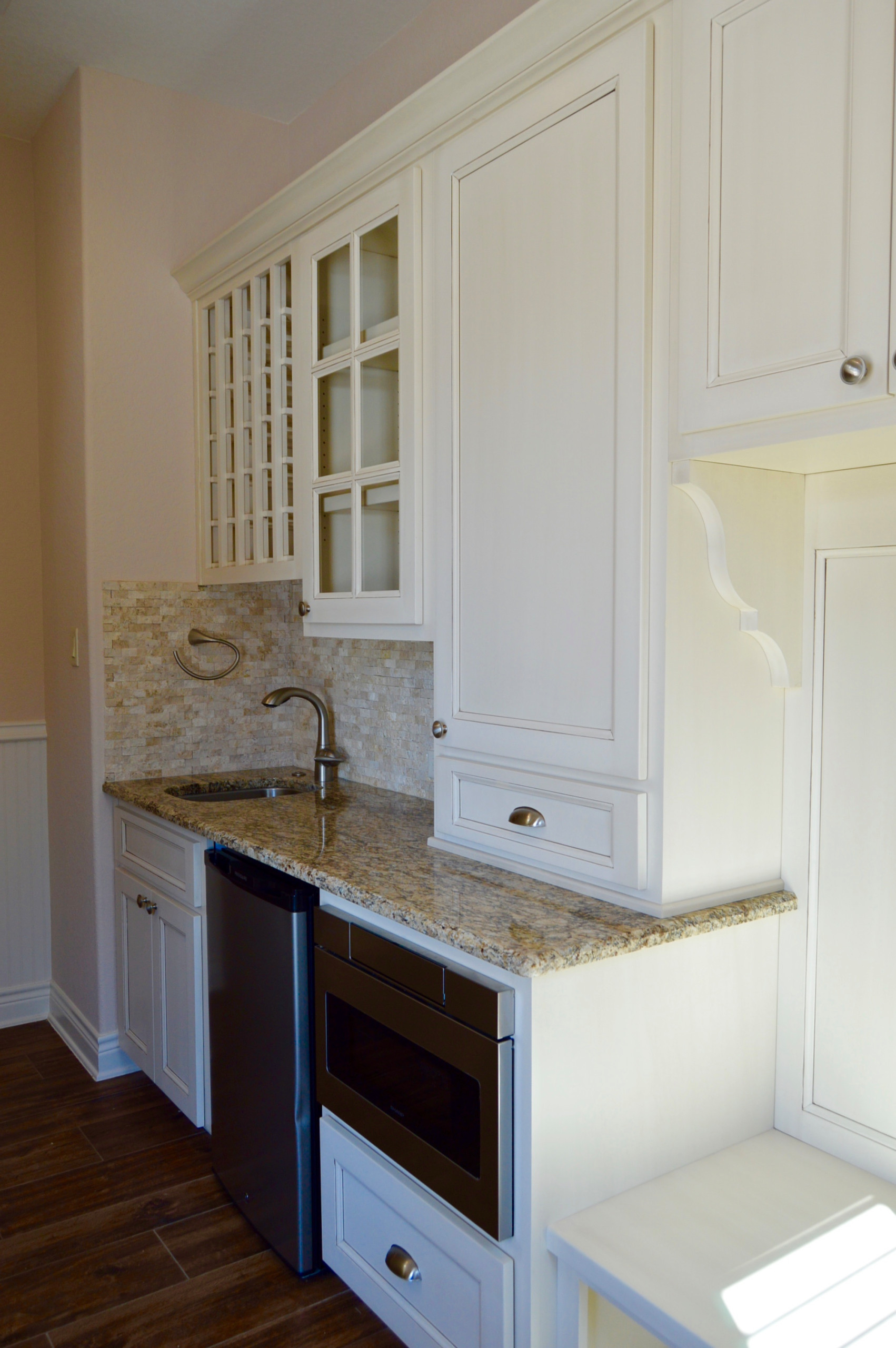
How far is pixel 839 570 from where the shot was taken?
1497 mm

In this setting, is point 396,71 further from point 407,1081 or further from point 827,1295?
point 827,1295

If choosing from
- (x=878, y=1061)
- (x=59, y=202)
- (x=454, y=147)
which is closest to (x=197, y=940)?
(x=878, y=1061)

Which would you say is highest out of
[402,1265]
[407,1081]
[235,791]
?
[235,791]

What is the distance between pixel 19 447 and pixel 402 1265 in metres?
2.64

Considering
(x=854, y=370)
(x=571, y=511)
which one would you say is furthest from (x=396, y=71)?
(x=854, y=370)

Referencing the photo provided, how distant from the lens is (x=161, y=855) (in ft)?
A: 8.13

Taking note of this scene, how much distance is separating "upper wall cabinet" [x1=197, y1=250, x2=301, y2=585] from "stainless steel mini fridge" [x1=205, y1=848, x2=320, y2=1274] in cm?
88

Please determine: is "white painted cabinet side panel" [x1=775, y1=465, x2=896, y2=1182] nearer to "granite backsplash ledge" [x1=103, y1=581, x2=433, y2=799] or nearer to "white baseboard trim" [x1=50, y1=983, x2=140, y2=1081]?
"granite backsplash ledge" [x1=103, y1=581, x2=433, y2=799]

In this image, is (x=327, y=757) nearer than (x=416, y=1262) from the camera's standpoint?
No

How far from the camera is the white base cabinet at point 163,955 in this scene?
7.59 ft

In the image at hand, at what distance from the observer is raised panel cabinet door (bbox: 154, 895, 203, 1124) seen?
2.31 meters

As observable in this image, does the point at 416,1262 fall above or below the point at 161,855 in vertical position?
below

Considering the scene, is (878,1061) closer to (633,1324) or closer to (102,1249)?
(633,1324)

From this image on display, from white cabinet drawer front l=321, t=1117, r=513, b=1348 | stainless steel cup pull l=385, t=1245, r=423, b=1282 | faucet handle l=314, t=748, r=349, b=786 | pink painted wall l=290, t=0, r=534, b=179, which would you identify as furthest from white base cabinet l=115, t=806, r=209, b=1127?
pink painted wall l=290, t=0, r=534, b=179
